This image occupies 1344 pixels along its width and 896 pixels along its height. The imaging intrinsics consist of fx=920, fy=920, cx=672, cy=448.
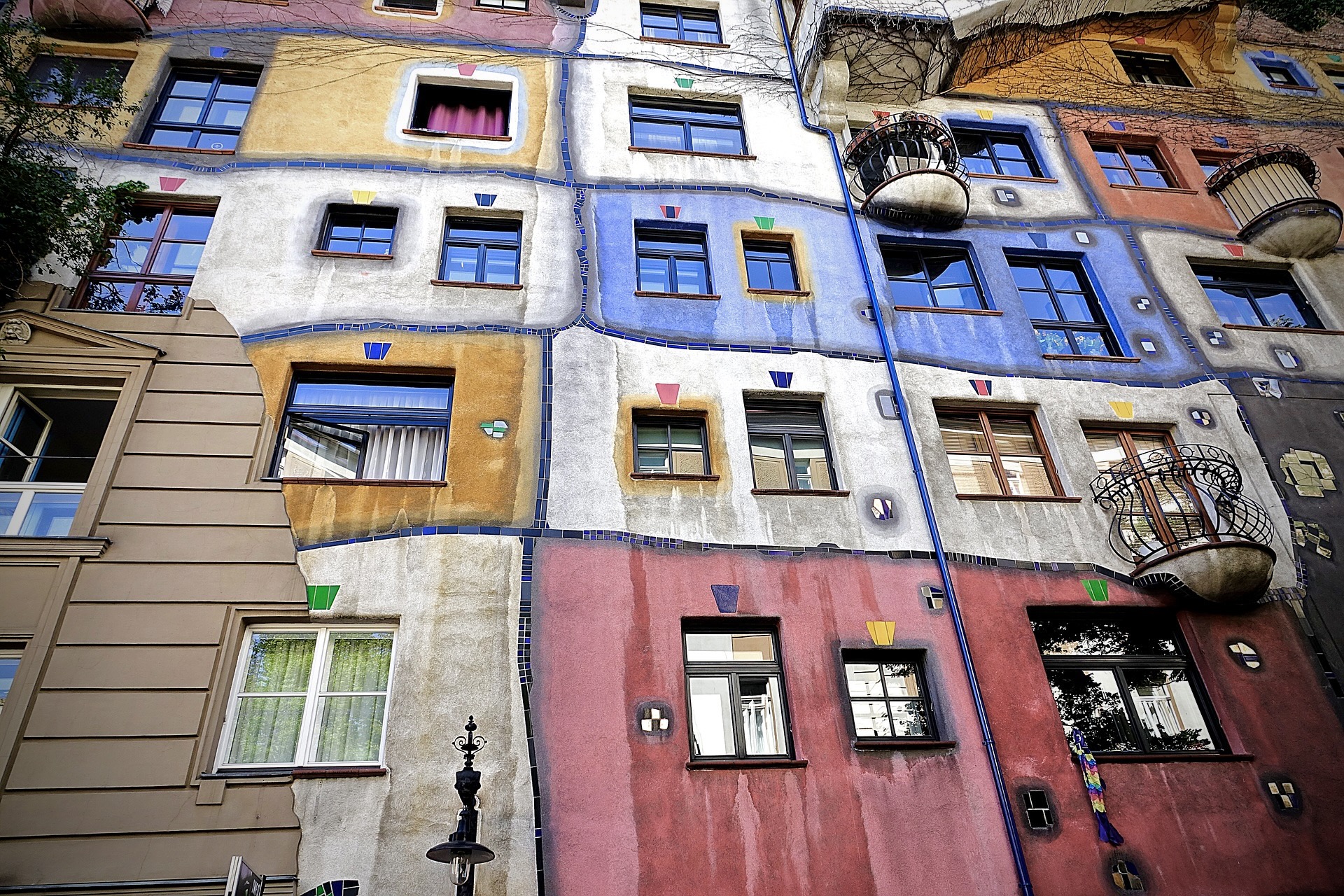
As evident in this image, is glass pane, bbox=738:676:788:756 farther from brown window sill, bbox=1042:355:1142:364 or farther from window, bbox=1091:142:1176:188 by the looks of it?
window, bbox=1091:142:1176:188

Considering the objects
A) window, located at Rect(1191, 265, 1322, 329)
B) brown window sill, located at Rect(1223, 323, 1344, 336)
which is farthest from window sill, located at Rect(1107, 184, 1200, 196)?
brown window sill, located at Rect(1223, 323, 1344, 336)

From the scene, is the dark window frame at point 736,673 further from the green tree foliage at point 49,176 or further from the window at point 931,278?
the green tree foliage at point 49,176

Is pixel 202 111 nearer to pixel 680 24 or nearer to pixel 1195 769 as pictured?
pixel 680 24

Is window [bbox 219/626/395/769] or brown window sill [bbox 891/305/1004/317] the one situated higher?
brown window sill [bbox 891/305/1004/317]

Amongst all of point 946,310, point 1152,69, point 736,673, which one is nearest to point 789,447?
point 736,673

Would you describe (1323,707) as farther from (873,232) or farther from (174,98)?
(174,98)

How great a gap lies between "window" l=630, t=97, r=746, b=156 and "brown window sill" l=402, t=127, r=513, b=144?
7.04 ft

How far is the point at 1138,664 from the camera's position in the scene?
10.3 m

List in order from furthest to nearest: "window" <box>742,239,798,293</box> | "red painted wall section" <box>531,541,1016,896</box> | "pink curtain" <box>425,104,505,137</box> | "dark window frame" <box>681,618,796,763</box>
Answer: "pink curtain" <box>425,104,505,137</box> → "window" <box>742,239,798,293</box> → "dark window frame" <box>681,618,796,763</box> → "red painted wall section" <box>531,541,1016,896</box>

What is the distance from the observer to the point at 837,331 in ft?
40.5

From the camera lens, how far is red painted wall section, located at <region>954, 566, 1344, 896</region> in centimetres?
887

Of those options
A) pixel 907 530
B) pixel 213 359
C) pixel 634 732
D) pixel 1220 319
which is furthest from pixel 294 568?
pixel 1220 319

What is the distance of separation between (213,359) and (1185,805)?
1154 cm

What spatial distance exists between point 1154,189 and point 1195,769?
9.92 metres
